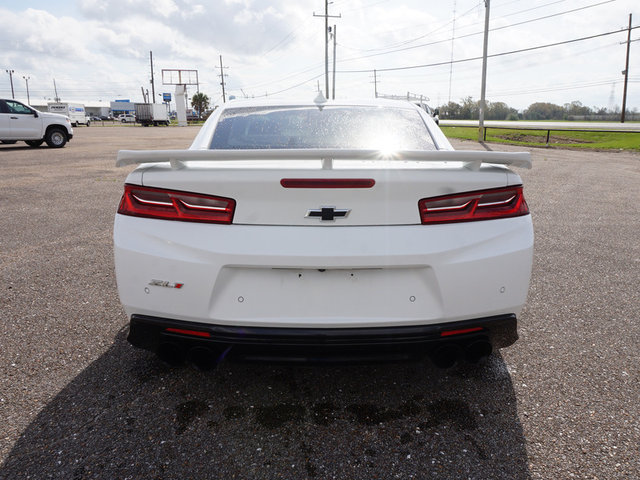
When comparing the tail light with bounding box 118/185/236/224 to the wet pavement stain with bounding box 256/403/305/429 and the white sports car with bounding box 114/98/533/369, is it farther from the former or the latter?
the wet pavement stain with bounding box 256/403/305/429

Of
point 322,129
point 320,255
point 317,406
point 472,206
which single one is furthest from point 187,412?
point 322,129

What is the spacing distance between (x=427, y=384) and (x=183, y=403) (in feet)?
4.19

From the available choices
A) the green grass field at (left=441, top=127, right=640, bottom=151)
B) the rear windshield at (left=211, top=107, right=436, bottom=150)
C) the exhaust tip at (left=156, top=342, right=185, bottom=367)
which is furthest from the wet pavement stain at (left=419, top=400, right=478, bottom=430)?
the green grass field at (left=441, top=127, right=640, bottom=151)

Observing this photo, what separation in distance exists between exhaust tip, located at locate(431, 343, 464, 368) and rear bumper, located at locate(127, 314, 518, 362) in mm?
20

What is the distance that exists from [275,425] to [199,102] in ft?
353

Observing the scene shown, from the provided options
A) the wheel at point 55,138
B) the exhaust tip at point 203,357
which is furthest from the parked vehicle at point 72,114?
the exhaust tip at point 203,357

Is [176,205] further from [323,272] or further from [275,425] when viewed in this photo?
[275,425]

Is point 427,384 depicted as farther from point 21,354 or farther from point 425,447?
point 21,354

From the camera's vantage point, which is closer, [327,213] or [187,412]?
[327,213]

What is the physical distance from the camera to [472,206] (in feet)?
6.69

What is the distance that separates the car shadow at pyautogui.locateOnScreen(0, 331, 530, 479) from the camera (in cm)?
190

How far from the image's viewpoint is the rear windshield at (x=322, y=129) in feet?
9.22

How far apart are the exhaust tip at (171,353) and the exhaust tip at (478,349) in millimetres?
1319

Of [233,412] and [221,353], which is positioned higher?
[221,353]
